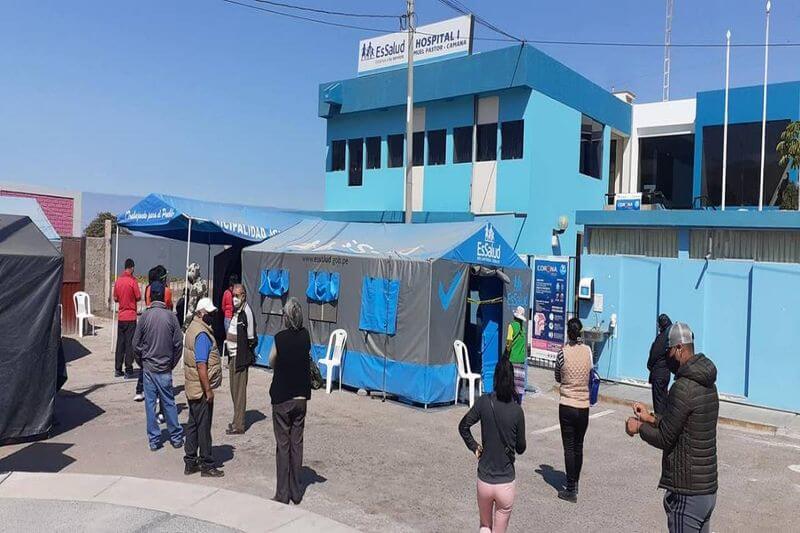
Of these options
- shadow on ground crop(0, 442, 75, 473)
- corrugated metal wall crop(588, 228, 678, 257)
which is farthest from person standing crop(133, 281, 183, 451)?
corrugated metal wall crop(588, 228, 678, 257)

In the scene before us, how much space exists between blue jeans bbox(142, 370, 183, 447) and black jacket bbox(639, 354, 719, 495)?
215 inches

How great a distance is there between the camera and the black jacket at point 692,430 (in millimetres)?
3973

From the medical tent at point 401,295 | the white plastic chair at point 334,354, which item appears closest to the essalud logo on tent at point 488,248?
the medical tent at point 401,295

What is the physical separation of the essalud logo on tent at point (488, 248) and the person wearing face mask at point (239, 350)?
14.7 ft

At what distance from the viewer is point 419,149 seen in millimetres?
20828

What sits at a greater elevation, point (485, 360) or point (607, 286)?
point (607, 286)

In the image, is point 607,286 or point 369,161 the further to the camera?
point 369,161

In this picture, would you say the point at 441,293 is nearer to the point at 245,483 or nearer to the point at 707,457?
the point at 245,483

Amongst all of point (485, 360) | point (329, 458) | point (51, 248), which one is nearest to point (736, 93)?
point (485, 360)

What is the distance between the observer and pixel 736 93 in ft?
65.7

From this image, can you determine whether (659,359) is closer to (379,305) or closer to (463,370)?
(463,370)

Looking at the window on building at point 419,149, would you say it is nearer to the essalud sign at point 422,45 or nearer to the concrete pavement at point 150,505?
the essalud sign at point 422,45

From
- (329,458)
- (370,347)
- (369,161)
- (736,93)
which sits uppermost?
(736,93)

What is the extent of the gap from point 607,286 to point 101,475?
1056 cm
